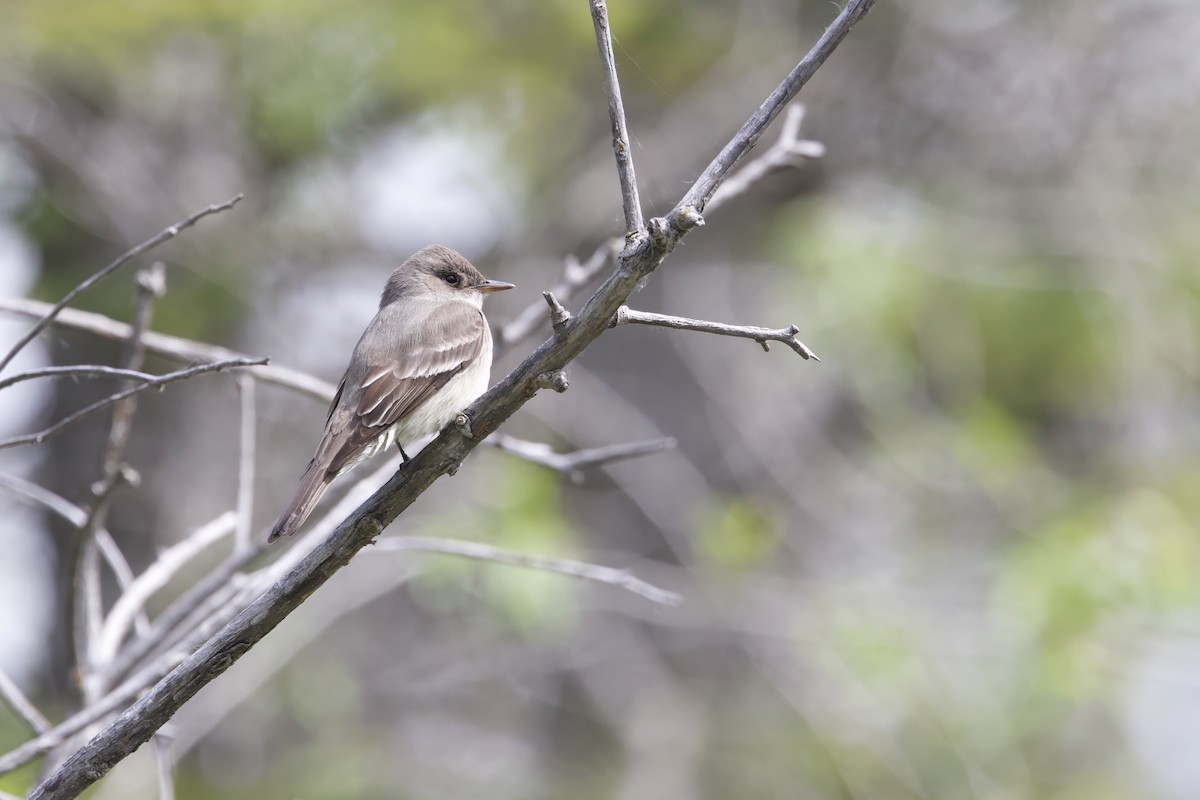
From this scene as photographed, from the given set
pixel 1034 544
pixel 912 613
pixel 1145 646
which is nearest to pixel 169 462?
pixel 912 613

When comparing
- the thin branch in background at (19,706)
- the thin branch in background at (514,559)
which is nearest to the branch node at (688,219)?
the thin branch in background at (514,559)

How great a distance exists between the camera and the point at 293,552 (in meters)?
3.56

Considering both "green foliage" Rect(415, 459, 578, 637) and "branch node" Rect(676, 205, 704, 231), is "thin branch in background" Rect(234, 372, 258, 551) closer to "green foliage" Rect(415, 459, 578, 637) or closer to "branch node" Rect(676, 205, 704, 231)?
"branch node" Rect(676, 205, 704, 231)

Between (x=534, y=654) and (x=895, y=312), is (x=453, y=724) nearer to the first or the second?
(x=534, y=654)

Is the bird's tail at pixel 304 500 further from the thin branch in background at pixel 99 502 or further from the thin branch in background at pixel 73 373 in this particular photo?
the thin branch in background at pixel 73 373

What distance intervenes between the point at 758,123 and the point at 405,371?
2058 mm

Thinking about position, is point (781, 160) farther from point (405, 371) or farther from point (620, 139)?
point (620, 139)

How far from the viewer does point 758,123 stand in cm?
228

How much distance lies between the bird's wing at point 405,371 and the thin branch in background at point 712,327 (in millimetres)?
1540

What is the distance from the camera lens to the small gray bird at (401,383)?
3.64m

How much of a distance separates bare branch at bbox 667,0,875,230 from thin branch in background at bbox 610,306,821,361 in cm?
20

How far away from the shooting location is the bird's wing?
3.74 m

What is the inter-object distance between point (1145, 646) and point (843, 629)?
1761 millimetres

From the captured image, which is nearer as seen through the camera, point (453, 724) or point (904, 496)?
point (904, 496)
